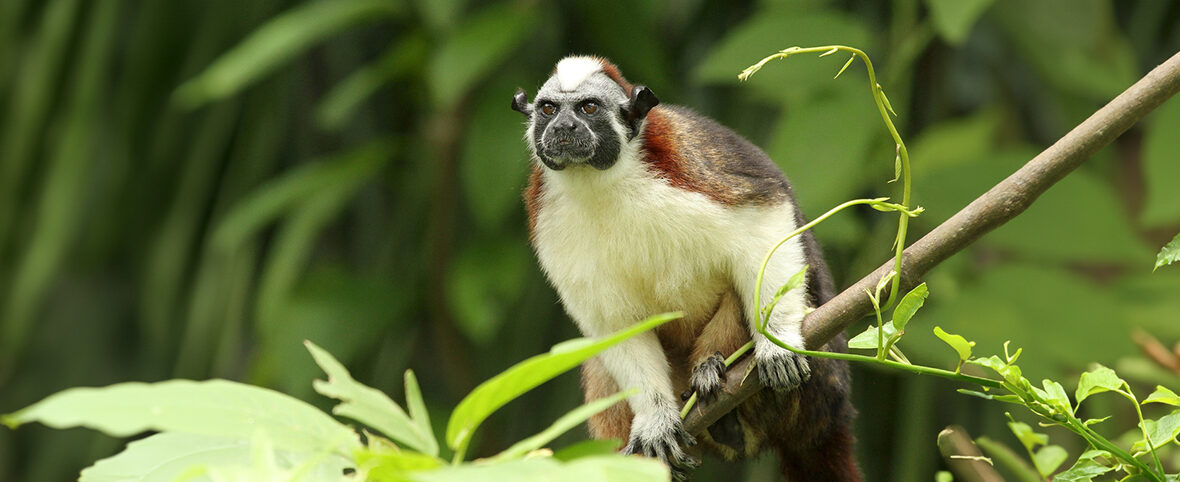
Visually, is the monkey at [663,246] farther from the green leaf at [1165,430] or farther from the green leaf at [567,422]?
the green leaf at [567,422]

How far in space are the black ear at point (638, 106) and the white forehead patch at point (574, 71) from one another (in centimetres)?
6

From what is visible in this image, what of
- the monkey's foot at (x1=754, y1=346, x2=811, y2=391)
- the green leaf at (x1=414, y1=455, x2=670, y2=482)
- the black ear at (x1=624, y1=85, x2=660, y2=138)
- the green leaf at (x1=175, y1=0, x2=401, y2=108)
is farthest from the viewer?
the green leaf at (x1=175, y1=0, x2=401, y2=108)

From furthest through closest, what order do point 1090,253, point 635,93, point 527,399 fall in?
point 527,399, point 1090,253, point 635,93

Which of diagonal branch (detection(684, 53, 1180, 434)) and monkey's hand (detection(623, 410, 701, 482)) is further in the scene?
monkey's hand (detection(623, 410, 701, 482))

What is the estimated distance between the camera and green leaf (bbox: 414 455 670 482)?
0.49 m

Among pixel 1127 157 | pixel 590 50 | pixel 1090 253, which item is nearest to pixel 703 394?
pixel 1090 253

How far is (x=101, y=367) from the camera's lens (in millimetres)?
2758

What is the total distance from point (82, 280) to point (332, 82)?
2.65ft

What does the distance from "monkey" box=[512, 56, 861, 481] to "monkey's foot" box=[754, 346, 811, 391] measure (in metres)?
0.08

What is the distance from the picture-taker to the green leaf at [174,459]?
650 mm

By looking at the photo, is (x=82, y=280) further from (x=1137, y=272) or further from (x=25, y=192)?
(x=1137, y=272)

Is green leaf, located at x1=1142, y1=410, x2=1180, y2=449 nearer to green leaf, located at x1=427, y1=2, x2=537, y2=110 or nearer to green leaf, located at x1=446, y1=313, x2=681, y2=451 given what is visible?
green leaf, located at x1=446, y1=313, x2=681, y2=451

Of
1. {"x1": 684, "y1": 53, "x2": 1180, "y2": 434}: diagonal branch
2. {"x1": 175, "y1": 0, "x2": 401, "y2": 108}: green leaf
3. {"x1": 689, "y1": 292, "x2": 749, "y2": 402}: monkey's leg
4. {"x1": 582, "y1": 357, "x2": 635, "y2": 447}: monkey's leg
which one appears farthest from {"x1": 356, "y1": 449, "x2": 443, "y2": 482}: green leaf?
{"x1": 175, "y1": 0, "x2": 401, "y2": 108}: green leaf

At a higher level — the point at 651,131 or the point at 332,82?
the point at 332,82
